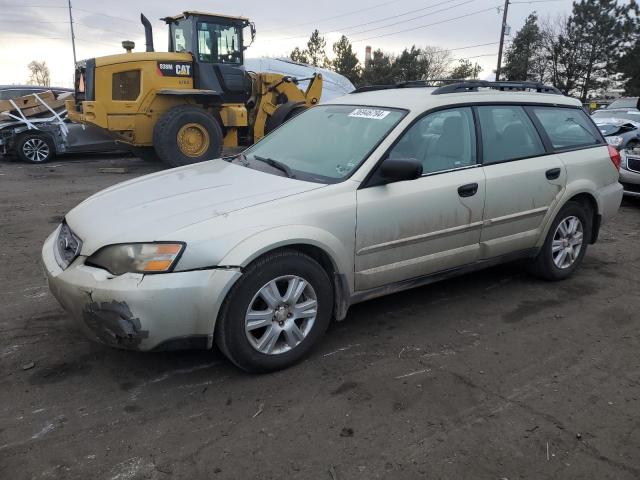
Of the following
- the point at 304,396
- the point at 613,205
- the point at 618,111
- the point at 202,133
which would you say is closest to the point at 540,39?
the point at 618,111

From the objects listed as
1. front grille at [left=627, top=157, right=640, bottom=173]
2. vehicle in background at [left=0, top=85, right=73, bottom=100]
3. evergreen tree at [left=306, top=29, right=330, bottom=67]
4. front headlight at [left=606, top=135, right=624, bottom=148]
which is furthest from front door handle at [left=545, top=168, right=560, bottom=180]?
evergreen tree at [left=306, top=29, right=330, bottom=67]

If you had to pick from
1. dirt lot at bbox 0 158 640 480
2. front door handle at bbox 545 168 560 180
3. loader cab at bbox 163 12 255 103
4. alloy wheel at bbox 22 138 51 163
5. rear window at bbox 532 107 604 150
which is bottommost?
dirt lot at bbox 0 158 640 480

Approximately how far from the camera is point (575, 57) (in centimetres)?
4778

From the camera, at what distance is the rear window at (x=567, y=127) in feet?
15.2

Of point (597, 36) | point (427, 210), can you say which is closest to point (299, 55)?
point (597, 36)

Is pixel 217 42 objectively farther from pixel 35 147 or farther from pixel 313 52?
pixel 313 52

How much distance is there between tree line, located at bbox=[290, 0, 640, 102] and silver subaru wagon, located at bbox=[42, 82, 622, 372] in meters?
43.4

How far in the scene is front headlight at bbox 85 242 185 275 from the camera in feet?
9.36

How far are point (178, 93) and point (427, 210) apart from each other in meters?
8.40

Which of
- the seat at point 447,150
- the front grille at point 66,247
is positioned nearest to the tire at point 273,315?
the front grille at point 66,247

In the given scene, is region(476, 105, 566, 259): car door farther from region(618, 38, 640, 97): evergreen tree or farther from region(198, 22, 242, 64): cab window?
region(618, 38, 640, 97): evergreen tree

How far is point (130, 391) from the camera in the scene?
3070 mm

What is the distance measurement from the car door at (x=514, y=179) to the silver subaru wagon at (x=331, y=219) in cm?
1

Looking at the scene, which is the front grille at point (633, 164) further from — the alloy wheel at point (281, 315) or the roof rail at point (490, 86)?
the alloy wheel at point (281, 315)
